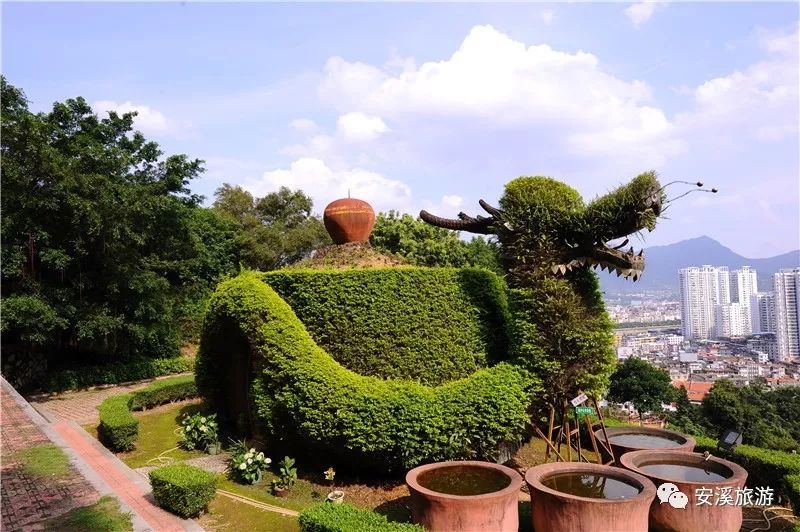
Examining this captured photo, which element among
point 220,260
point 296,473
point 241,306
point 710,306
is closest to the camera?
point 296,473

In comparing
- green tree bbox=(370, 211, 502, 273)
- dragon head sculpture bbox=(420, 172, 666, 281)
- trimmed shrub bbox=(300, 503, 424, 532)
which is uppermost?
green tree bbox=(370, 211, 502, 273)

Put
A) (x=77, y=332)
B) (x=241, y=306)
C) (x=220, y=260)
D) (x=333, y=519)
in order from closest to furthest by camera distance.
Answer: (x=333, y=519), (x=241, y=306), (x=77, y=332), (x=220, y=260)

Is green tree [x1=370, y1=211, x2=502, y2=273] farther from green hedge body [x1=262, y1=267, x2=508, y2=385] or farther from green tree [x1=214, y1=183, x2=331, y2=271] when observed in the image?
green hedge body [x1=262, y1=267, x2=508, y2=385]

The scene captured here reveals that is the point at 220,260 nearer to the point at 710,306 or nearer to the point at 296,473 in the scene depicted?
the point at 296,473

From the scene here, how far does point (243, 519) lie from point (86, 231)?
13.9 metres

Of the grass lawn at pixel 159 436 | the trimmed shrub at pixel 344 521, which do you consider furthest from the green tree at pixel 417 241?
the trimmed shrub at pixel 344 521

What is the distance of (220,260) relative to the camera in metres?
32.1

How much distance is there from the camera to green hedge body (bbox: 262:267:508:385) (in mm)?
9031

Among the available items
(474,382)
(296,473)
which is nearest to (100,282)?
(296,473)

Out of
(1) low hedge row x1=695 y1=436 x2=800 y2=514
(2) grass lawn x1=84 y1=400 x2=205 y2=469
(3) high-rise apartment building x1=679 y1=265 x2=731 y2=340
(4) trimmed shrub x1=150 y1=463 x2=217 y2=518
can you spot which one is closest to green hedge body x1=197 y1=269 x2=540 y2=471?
(4) trimmed shrub x1=150 y1=463 x2=217 y2=518

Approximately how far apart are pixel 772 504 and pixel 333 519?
730 centimetres

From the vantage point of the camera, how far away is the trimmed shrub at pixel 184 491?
7406 millimetres

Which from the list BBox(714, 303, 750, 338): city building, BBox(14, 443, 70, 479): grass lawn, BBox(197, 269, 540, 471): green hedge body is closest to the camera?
BBox(197, 269, 540, 471): green hedge body

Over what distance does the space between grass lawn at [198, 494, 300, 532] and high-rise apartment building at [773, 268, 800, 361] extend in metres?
84.2
